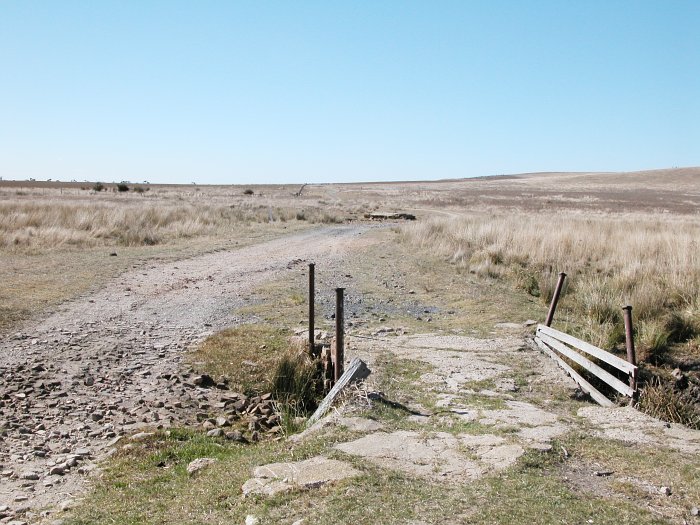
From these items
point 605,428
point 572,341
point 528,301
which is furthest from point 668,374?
point 528,301

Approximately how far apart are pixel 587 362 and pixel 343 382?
2903 mm

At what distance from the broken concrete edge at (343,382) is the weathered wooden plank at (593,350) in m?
2.56

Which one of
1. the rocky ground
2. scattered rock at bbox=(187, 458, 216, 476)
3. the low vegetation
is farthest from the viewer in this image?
the low vegetation

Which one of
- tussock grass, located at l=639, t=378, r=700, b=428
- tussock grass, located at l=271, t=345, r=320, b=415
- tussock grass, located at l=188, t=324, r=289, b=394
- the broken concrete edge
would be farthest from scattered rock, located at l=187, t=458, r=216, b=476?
tussock grass, located at l=639, t=378, r=700, b=428

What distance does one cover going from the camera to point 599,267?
15.3m

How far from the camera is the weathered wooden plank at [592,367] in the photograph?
6808 millimetres

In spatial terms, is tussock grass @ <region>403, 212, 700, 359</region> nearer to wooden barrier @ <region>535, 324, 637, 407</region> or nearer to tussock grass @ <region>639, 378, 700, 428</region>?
wooden barrier @ <region>535, 324, 637, 407</region>

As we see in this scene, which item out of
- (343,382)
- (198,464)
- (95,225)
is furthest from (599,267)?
(95,225)

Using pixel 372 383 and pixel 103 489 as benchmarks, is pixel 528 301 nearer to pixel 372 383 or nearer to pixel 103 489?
pixel 372 383

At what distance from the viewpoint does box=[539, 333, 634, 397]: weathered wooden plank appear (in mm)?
6808

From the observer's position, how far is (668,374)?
331 inches

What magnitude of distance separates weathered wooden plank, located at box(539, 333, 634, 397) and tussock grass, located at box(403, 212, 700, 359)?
891mm

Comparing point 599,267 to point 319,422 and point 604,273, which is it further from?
point 319,422

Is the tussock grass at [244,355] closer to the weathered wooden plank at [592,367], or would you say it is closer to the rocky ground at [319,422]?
the rocky ground at [319,422]
